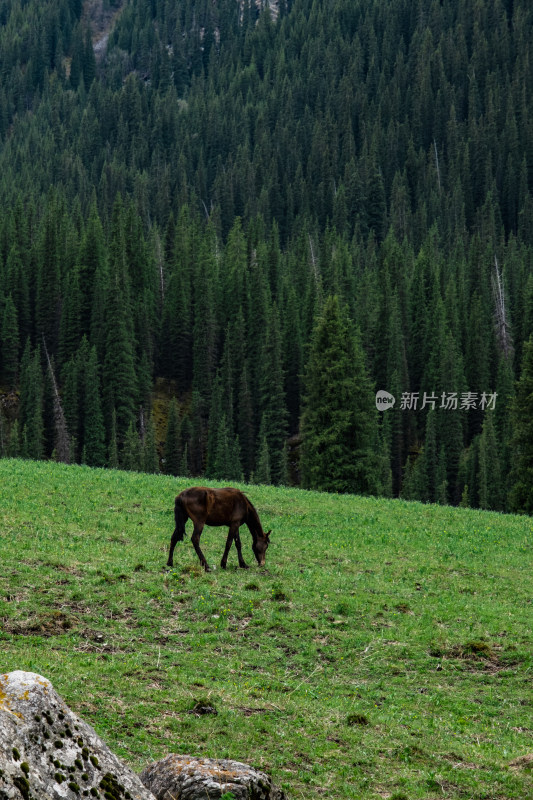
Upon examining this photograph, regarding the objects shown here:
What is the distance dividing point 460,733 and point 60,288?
128 meters

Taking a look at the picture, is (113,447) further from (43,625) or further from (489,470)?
(43,625)

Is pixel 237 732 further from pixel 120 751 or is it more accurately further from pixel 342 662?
pixel 342 662

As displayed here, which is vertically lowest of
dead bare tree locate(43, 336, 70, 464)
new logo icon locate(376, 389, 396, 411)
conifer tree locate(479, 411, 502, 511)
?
conifer tree locate(479, 411, 502, 511)

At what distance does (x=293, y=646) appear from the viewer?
16.9 meters

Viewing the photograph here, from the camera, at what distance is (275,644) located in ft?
55.5

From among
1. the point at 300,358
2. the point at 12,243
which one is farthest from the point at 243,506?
the point at 12,243

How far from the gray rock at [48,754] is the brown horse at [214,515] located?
45.9ft

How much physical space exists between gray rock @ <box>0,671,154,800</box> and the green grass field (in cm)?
364

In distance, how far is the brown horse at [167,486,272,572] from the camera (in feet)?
70.6

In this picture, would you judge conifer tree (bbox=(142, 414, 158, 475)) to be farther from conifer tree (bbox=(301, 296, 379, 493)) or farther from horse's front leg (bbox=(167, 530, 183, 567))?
horse's front leg (bbox=(167, 530, 183, 567))

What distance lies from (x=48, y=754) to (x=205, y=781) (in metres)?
2.40

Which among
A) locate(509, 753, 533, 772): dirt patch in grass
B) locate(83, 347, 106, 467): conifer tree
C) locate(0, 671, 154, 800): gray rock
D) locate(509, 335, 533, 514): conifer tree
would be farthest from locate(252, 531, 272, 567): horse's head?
locate(83, 347, 106, 467): conifer tree

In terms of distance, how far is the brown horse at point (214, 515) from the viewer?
2152 cm

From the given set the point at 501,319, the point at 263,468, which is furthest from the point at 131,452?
the point at 501,319
